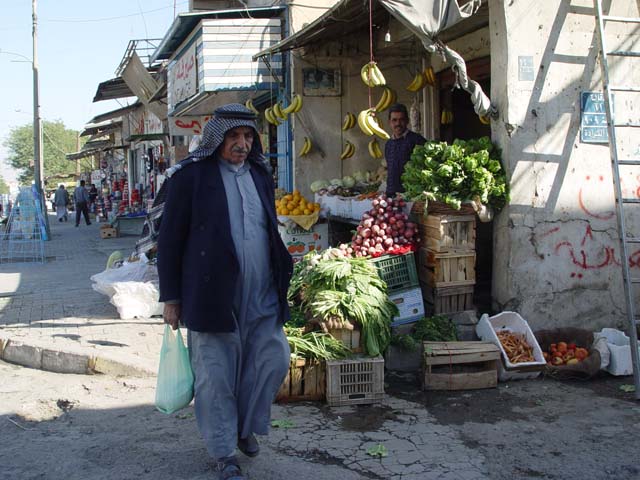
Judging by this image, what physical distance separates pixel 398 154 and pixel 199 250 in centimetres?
407

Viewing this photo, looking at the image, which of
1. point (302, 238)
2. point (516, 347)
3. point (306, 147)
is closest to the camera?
point (516, 347)

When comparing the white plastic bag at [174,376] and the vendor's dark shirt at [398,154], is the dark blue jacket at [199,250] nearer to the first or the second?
the white plastic bag at [174,376]

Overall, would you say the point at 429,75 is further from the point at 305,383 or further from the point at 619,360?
the point at 305,383

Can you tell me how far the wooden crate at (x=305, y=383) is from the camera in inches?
205

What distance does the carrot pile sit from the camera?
576 cm

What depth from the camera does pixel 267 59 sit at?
1084 centimetres

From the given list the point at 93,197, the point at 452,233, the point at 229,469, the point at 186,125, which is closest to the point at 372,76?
the point at 452,233

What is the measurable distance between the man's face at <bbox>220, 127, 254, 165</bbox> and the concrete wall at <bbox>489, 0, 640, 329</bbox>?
10.2 ft

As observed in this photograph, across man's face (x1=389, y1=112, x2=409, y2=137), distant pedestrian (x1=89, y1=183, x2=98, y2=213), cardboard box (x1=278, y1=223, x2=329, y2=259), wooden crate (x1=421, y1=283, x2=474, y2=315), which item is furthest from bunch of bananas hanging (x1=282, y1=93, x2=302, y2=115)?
distant pedestrian (x1=89, y1=183, x2=98, y2=213)

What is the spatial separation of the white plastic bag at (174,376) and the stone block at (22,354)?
3044 mm

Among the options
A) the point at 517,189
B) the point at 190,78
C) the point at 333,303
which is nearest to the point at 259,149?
the point at 333,303

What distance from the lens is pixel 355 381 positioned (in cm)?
517

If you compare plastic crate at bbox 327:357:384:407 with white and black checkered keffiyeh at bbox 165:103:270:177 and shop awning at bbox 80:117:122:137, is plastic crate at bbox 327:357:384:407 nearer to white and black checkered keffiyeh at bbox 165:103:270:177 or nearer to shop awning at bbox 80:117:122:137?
white and black checkered keffiyeh at bbox 165:103:270:177

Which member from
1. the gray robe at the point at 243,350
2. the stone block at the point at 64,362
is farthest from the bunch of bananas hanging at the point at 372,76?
the stone block at the point at 64,362
